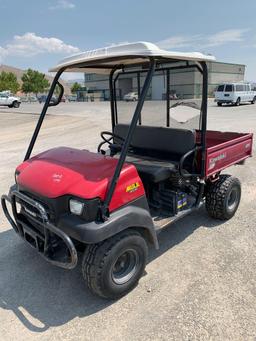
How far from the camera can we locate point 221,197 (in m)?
3.42

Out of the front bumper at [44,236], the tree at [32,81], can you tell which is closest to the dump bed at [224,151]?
the front bumper at [44,236]

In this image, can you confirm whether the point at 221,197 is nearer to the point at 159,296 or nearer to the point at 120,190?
the point at 159,296

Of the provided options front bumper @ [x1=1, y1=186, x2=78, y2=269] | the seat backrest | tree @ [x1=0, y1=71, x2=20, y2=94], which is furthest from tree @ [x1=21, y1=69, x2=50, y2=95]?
front bumper @ [x1=1, y1=186, x2=78, y2=269]

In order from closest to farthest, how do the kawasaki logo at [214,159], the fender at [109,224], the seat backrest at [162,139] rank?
1. the fender at [109,224]
2. the seat backrest at [162,139]
3. the kawasaki logo at [214,159]

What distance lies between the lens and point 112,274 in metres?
2.35

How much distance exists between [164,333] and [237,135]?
295 centimetres

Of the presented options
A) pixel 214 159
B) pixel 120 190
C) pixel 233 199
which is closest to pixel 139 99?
pixel 120 190

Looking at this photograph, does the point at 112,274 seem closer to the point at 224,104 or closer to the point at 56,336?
the point at 56,336

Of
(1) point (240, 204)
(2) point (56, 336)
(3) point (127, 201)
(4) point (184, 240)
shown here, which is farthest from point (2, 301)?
(1) point (240, 204)

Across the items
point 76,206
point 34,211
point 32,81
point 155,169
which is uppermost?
point 32,81

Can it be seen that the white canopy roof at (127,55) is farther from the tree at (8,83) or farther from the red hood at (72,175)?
the tree at (8,83)

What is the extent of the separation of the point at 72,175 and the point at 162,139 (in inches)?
51.4

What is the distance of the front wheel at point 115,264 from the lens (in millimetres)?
2213

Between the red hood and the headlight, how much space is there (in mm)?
57
